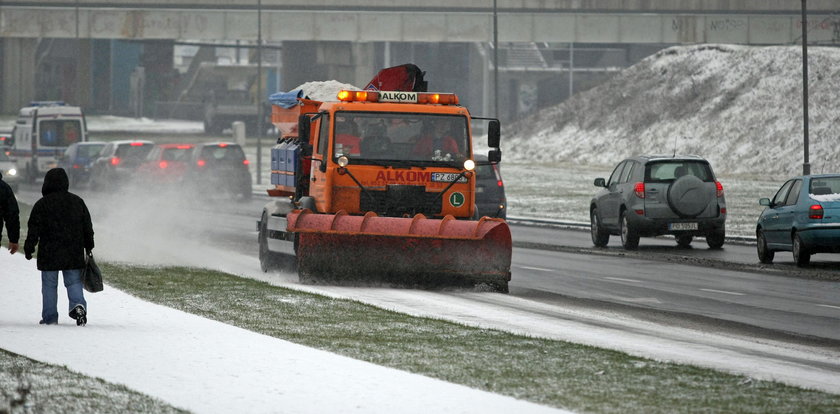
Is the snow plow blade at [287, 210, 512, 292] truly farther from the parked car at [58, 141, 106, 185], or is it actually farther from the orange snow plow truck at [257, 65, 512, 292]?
the parked car at [58, 141, 106, 185]

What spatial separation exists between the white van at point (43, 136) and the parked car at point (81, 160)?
282 centimetres

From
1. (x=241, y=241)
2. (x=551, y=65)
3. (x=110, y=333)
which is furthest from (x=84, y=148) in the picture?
(x=551, y=65)

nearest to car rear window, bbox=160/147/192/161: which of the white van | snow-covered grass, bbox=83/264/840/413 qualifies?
the white van

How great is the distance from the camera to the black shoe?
12.9m

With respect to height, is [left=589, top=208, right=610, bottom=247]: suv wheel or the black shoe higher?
[left=589, top=208, right=610, bottom=247]: suv wheel

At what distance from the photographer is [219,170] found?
44.5m

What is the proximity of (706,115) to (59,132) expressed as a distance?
104 ft

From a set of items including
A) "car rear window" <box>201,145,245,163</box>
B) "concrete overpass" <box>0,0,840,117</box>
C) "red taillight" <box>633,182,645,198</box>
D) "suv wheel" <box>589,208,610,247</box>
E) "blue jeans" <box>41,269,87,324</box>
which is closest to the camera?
"blue jeans" <box>41,269,87,324</box>

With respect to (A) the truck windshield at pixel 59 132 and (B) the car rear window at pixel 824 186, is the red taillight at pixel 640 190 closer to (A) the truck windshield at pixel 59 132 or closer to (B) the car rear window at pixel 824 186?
(B) the car rear window at pixel 824 186

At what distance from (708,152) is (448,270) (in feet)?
167

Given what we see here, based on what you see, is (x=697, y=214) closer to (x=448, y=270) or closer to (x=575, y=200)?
(x=448, y=270)

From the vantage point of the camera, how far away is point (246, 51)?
14850 cm

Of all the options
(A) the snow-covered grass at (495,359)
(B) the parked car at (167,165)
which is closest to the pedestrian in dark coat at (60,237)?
(A) the snow-covered grass at (495,359)

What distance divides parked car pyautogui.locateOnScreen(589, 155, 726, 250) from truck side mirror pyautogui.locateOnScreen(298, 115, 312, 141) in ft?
27.5
